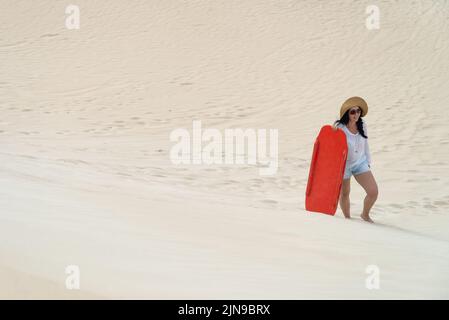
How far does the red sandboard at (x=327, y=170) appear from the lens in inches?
230

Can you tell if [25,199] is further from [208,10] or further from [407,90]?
[208,10]

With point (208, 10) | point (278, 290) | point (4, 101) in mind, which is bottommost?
point (278, 290)

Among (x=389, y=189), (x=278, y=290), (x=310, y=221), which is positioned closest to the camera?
(x=278, y=290)

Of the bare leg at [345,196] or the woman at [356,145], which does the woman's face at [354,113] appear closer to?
the woman at [356,145]

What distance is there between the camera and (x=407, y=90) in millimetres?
16078

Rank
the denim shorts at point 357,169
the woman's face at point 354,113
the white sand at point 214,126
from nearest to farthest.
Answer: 1. the white sand at point 214,126
2. the woman's face at point 354,113
3. the denim shorts at point 357,169

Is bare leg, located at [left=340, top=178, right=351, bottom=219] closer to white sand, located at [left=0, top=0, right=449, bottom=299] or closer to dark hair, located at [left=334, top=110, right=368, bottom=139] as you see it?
white sand, located at [left=0, top=0, right=449, bottom=299]

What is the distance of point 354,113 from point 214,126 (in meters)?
7.60

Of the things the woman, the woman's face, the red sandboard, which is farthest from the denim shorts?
the woman's face

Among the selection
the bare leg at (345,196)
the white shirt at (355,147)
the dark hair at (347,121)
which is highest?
the dark hair at (347,121)

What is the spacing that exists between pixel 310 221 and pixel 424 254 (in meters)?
0.95

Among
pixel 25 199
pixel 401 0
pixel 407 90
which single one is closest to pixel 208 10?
pixel 401 0

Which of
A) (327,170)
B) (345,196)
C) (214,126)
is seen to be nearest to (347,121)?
(327,170)

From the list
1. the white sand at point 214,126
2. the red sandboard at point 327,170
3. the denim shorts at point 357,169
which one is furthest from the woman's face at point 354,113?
the white sand at point 214,126
